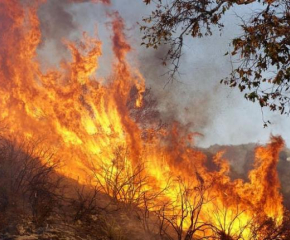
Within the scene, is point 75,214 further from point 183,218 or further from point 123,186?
point 183,218

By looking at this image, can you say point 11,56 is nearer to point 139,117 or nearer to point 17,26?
point 17,26

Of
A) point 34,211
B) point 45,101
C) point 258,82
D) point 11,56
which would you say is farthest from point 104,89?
point 258,82

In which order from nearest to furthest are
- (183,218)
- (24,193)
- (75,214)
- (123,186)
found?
(183,218), (75,214), (24,193), (123,186)

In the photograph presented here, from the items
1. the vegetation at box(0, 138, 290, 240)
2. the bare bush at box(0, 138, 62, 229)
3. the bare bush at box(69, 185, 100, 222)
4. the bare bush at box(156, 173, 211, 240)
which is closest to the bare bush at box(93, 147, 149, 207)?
the vegetation at box(0, 138, 290, 240)

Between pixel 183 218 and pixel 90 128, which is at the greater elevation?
pixel 90 128

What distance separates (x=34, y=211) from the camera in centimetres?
657

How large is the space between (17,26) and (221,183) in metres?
12.2

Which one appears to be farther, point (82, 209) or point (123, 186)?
point (123, 186)

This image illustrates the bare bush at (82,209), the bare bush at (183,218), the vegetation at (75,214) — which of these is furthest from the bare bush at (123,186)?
the bare bush at (183,218)

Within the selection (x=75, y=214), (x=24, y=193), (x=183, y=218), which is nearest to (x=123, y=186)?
(x=75, y=214)

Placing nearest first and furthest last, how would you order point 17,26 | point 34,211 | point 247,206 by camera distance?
point 34,211 → point 247,206 → point 17,26

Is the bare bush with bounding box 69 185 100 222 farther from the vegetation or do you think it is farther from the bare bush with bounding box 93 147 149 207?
the bare bush with bounding box 93 147 149 207

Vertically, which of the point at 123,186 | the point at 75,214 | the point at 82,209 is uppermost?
the point at 123,186

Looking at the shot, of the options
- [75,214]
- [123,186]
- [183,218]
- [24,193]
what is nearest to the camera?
[183,218]
